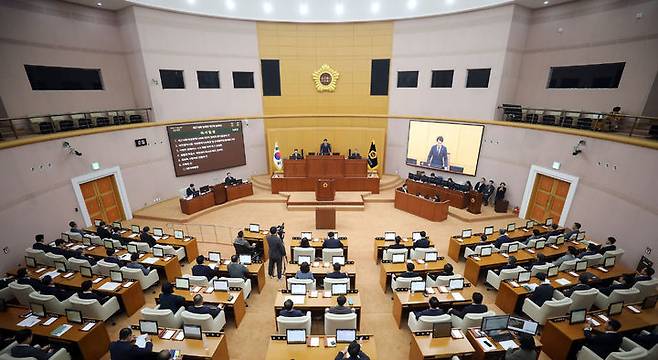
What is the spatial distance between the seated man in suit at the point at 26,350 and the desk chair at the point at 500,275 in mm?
9929

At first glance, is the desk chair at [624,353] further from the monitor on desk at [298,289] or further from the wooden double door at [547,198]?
the wooden double door at [547,198]

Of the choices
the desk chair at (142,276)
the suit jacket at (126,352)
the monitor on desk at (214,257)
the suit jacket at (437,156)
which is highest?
the suit jacket at (437,156)

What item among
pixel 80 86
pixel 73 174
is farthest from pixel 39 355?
pixel 80 86

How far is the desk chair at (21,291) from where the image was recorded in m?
7.19

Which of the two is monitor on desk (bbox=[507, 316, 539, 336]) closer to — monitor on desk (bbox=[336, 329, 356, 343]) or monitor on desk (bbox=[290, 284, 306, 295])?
monitor on desk (bbox=[336, 329, 356, 343])

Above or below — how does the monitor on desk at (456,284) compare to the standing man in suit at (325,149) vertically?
below

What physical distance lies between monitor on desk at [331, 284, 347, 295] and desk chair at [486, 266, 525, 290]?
4.23 metres

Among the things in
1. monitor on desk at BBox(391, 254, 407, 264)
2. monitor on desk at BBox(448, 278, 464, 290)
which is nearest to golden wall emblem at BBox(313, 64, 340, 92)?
monitor on desk at BBox(391, 254, 407, 264)

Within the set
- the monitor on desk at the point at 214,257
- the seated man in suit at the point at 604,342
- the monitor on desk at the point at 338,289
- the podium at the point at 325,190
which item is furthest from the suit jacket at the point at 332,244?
the seated man in suit at the point at 604,342

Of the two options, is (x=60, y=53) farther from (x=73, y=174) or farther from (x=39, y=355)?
(x=39, y=355)

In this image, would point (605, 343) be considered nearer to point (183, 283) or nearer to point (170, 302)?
point (170, 302)

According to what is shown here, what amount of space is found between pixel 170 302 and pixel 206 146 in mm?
10880

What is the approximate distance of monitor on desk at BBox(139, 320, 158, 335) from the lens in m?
5.77

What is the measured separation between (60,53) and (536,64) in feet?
67.6
